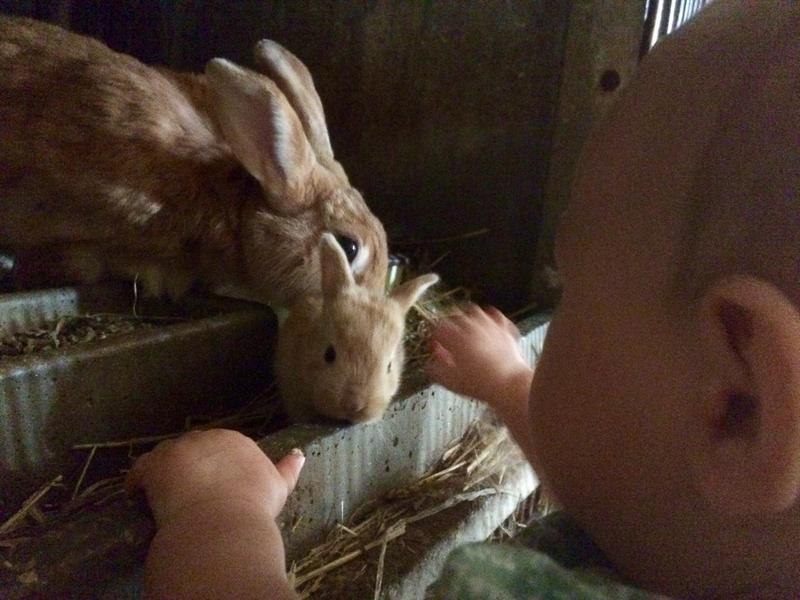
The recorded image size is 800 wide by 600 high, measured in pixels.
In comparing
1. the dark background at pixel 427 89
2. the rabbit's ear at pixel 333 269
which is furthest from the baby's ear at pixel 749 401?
the dark background at pixel 427 89

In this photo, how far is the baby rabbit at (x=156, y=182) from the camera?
2.15 meters

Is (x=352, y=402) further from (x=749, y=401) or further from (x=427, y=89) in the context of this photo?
(x=427, y=89)

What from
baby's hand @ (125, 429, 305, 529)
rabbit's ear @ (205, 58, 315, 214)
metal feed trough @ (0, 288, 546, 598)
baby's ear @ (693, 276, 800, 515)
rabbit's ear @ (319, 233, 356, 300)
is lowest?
metal feed trough @ (0, 288, 546, 598)

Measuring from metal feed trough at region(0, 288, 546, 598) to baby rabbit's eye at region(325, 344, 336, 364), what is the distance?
0.17m

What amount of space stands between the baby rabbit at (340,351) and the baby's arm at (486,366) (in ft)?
0.44

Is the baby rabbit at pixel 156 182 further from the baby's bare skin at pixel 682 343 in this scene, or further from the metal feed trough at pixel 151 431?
the baby's bare skin at pixel 682 343

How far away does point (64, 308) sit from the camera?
1999 mm

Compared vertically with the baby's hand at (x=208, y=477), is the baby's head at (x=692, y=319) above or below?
above

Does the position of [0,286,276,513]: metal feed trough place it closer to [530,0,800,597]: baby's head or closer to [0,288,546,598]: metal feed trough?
[0,288,546,598]: metal feed trough

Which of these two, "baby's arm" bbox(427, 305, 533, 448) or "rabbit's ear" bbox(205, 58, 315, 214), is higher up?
"rabbit's ear" bbox(205, 58, 315, 214)

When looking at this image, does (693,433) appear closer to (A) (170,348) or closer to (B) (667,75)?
(B) (667,75)

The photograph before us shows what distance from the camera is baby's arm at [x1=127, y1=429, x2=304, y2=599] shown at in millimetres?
1002

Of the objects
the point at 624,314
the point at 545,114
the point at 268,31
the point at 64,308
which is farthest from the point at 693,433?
the point at 268,31

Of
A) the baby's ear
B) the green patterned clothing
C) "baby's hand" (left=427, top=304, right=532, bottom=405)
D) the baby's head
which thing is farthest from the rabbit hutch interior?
the baby's ear
